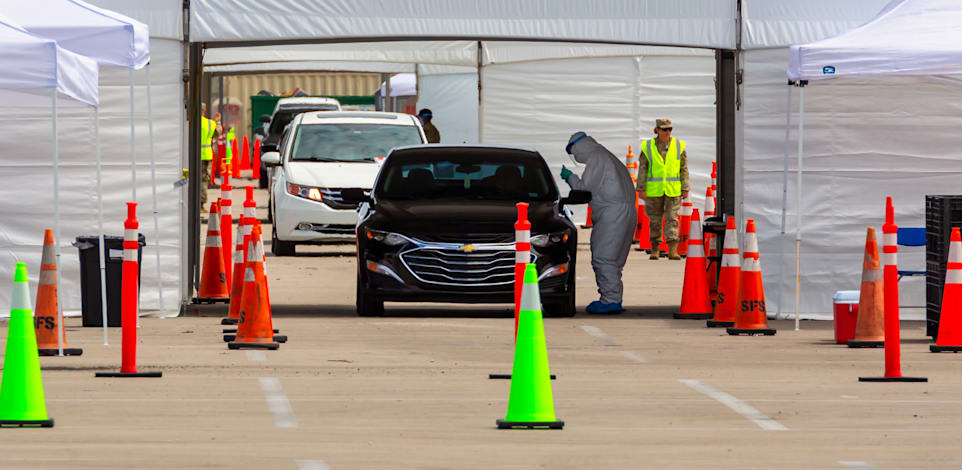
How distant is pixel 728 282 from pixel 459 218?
90.5 inches

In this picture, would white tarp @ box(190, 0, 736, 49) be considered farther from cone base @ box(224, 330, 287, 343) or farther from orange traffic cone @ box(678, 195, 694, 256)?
orange traffic cone @ box(678, 195, 694, 256)

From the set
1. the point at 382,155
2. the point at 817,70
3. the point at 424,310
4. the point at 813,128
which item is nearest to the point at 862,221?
the point at 813,128

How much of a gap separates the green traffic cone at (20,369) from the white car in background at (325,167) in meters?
14.0

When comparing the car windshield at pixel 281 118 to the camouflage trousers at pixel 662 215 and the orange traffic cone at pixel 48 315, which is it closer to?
the camouflage trousers at pixel 662 215

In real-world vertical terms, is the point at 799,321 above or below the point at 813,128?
Answer: below

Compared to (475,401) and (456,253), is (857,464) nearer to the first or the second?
(475,401)

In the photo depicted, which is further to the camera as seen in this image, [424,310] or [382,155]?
[382,155]

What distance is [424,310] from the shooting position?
18.1 m

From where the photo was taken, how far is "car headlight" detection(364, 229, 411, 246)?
16797 mm

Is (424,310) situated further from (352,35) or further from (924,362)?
(924,362)

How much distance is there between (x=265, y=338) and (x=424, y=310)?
12.6 ft

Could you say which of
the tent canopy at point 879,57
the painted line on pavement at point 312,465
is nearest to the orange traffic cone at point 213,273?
the tent canopy at point 879,57

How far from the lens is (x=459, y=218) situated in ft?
55.4

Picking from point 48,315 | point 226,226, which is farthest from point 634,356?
point 226,226
